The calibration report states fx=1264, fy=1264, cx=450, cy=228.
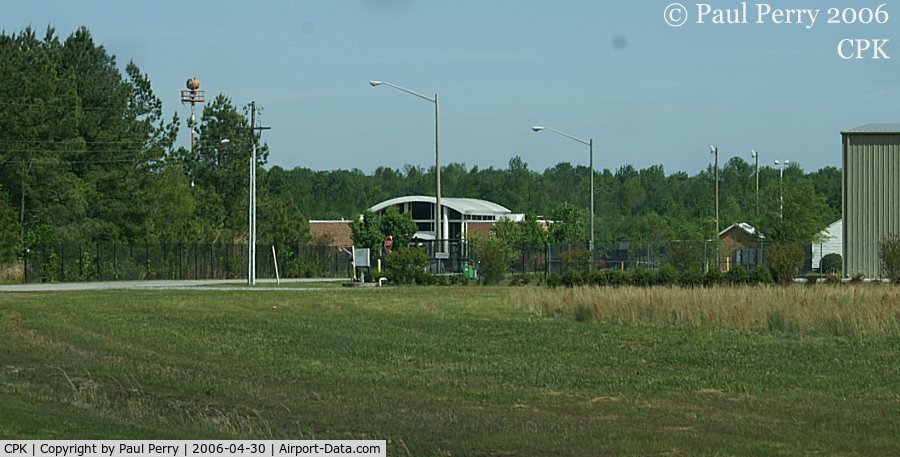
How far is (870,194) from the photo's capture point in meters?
57.5

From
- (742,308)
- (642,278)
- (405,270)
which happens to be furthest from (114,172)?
(742,308)

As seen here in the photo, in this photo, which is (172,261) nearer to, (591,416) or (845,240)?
(845,240)

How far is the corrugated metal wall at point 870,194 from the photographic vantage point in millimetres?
56875

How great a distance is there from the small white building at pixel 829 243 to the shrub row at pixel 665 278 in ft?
124

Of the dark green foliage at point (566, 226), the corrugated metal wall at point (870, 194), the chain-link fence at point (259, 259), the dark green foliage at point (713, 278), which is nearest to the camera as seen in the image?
Answer: the dark green foliage at point (713, 278)

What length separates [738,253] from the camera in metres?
71.6

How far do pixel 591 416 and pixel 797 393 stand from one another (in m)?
3.39

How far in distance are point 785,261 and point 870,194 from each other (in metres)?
13.3

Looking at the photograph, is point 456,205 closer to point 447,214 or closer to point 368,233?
point 447,214

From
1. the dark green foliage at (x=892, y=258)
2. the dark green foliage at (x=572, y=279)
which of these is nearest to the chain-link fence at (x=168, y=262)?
the dark green foliage at (x=572, y=279)

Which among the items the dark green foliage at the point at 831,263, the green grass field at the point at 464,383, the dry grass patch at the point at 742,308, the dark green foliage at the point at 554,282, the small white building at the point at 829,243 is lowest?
the green grass field at the point at 464,383

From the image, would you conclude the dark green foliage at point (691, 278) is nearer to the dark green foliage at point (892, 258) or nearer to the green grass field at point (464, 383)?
the dark green foliage at point (892, 258)

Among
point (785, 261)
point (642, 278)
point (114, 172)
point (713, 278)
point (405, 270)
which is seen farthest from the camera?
point (114, 172)

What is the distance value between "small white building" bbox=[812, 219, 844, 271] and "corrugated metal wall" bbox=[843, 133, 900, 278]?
74.7 feet
